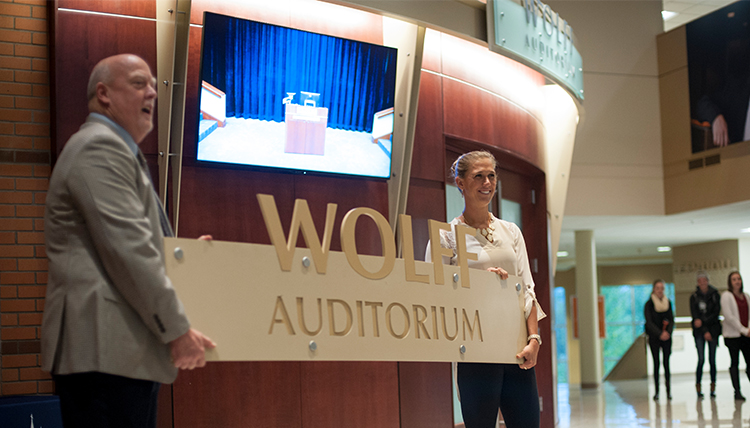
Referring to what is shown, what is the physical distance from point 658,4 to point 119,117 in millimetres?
10707

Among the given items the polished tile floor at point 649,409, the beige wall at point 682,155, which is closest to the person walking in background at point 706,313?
the polished tile floor at point 649,409

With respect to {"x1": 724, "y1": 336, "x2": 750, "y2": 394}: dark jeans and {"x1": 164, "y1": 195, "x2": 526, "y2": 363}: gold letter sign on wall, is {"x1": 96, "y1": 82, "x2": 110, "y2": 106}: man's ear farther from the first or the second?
{"x1": 724, "y1": 336, "x2": 750, "y2": 394}: dark jeans

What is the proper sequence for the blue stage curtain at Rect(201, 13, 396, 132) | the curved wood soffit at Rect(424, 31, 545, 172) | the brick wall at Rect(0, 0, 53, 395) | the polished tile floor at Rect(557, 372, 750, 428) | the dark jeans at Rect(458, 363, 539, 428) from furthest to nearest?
1. the polished tile floor at Rect(557, 372, 750, 428)
2. the curved wood soffit at Rect(424, 31, 545, 172)
3. the blue stage curtain at Rect(201, 13, 396, 132)
4. the brick wall at Rect(0, 0, 53, 395)
5. the dark jeans at Rect(458, 363, 539, 428)

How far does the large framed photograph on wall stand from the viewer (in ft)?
29.6

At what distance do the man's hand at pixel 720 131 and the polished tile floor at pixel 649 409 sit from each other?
11.5 feet

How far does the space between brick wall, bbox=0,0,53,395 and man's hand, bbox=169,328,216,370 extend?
2261mm

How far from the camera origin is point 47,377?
11.0ft

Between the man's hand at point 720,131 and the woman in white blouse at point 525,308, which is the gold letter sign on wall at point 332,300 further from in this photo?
the man's hand at point 720,131

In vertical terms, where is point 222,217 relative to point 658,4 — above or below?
below

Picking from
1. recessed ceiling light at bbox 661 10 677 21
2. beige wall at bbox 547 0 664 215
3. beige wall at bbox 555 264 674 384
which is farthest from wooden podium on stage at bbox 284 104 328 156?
beige wall at bbox 555 264 674 384

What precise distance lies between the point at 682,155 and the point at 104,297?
399 inches

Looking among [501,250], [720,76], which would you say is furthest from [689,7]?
[501,250]

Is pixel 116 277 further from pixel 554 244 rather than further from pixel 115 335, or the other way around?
pixel 554 244

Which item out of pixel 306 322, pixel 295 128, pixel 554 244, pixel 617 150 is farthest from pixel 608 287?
pixel 306 322
